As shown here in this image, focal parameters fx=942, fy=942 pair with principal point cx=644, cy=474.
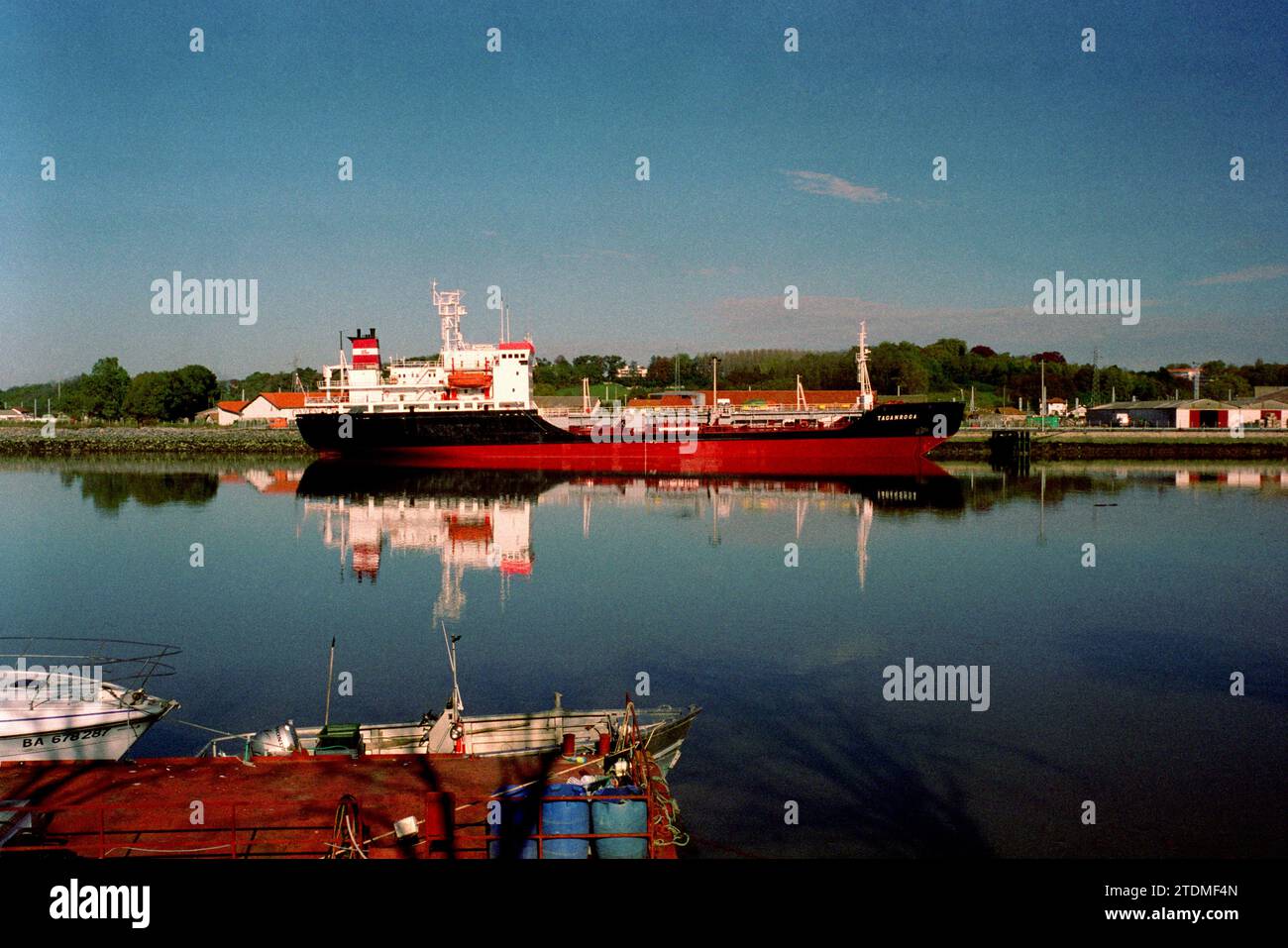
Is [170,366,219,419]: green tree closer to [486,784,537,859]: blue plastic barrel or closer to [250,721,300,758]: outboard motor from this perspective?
[250,721,300,758]: outboard motor

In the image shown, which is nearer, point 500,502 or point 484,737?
point 484,737

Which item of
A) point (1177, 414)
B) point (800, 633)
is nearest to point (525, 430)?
point (800, 633)

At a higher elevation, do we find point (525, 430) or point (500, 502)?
point (525, 430)

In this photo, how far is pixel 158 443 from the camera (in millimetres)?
81688

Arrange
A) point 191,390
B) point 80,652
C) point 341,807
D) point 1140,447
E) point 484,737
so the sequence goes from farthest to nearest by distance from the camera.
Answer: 1. point 191,390
2. point 1140,447
3. point 80,652
4. point 484,737
5. point 341,807

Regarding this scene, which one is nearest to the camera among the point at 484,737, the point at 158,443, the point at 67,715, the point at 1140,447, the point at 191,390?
the point at 67,715

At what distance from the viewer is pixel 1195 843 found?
32.8 ft

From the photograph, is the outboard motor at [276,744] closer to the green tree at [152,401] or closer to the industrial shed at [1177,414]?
the industrial shed at [1177,414]

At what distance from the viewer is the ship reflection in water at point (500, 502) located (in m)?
27.5

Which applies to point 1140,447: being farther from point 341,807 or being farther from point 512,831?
point 341,807

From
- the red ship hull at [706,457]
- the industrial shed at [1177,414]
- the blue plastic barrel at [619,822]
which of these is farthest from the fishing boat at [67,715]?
the industrial shed at [1177,414]

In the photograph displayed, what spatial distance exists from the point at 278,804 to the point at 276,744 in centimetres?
196
